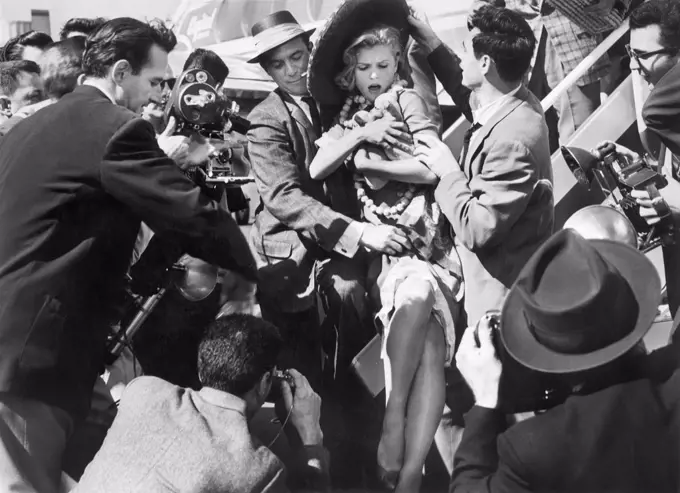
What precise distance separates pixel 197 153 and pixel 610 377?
5.75 feet

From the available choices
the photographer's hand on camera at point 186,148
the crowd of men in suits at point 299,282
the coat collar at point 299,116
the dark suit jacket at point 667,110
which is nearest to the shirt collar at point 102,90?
the crowd of men in suits at point 299,282

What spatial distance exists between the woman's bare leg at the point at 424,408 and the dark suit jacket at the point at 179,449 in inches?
26.7

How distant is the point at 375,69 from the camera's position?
397 cm

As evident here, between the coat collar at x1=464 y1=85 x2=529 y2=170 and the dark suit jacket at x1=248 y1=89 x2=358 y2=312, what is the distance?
537 mm

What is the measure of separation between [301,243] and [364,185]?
330 mm

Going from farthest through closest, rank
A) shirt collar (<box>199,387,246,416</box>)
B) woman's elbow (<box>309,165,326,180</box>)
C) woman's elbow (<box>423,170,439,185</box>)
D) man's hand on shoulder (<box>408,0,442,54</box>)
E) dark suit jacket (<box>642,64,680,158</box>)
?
man's hand on shoulder (<box>408,0,442,54</box>)
woman's elbow (<box>309,165,326,180</box>)
woman's elbow (<box>423,170,439,185</box>)
dark suit jacket (<box>642,64,680,158</box>)
shirt collar (<box>199,387,246,416</box>)

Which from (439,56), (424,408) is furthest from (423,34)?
(424,408)

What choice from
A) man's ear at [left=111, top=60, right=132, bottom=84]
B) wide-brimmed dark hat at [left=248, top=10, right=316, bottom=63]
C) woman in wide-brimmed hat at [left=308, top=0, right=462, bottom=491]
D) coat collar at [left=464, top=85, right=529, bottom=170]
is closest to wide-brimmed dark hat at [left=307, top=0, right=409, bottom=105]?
woman in wide-brimmed hat at [left=308, top=0, right=462, bottom=491]

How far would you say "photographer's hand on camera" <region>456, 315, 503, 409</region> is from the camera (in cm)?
300

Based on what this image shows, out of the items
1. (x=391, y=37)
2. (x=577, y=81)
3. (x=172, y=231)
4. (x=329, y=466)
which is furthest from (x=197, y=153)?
(x=577, y=81)

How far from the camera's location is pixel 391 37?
3977mm

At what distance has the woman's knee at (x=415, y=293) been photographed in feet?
12.1

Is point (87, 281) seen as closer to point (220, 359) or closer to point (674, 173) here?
point (220, 359)

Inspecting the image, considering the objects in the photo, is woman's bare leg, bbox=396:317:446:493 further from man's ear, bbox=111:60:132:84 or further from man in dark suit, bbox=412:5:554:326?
man's ear, bbox=111:60:132:84
